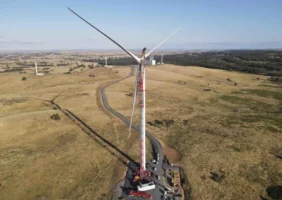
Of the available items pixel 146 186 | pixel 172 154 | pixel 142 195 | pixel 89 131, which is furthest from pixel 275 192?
pixel 89 131

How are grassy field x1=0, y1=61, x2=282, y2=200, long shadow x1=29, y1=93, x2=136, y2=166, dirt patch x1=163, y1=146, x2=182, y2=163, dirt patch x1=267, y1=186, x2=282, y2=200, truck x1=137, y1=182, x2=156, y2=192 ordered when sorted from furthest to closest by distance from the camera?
long shadow x1=29, y1=93, x2=136, y2=166 → dirt patch x1=163, y1=146, x2=182, y2=163 → grassy field x1=0, y1=61, x2=282, y2=200 → truck x1=137, y1=182, x2=156, y2=192 → dirt patch x1=267, y1=186, x2=282, y2=200

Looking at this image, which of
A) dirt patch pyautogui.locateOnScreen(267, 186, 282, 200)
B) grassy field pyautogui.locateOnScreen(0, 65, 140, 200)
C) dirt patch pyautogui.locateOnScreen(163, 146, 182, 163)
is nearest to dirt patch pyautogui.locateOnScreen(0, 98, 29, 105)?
grassy field pyautogui.locateOnScreen(0, 65, 140, 200)

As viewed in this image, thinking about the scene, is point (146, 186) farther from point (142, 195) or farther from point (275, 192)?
point (275, 192)

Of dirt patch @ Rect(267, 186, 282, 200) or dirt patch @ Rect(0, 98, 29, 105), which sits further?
dirt patch @ Rect(0, 98, 29, 105)

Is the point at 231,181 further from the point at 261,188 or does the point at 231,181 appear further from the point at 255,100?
the point at 255,100

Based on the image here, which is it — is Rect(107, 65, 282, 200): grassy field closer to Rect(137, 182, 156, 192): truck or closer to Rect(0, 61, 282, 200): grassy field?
Rect(0, 61, 282, 200): grassy field

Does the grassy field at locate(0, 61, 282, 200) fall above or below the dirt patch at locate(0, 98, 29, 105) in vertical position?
below

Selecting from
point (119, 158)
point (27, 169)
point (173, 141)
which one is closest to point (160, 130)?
point (173, 141)

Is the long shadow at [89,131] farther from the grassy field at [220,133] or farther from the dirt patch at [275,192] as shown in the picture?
the dirt patch at [275,192]
